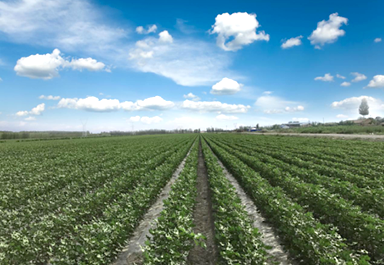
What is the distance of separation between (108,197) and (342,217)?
847 centimetres

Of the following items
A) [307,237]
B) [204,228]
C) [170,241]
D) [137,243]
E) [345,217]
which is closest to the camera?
[307,237]

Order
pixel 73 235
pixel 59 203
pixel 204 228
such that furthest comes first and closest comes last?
pixel 59 203, pixel 204 228, pixel 73 235

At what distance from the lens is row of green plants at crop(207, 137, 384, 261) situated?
491 centimetres

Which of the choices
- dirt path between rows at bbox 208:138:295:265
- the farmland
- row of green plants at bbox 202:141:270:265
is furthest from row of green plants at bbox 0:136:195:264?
dirt path between rows at bbox 208:138:295:265

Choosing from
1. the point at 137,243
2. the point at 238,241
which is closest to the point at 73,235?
the point at 137,243

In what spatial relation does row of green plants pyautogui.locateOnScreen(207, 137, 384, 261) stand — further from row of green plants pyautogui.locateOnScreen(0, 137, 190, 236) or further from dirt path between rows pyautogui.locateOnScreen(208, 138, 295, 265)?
row of green plants pyautogui.locateOnScreen(0, 137, 190, 236)

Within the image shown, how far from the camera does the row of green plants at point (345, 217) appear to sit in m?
4.91

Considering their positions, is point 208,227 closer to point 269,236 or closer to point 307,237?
point 269,236

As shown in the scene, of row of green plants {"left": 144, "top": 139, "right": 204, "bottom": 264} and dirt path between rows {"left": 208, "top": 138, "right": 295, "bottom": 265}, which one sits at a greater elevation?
row of green plants {"left": 144, "top": 139, "right": 204, "bottom": 264}

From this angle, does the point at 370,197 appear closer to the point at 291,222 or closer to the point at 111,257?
the point at 291,222

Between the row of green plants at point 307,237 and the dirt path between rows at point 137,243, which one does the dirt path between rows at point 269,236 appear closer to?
the row of green plants at point 307,237

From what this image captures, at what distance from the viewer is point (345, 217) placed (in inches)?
230

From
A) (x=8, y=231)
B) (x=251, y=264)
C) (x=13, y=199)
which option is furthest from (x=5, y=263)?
(x=13, y=199)

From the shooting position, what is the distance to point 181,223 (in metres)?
5.59
